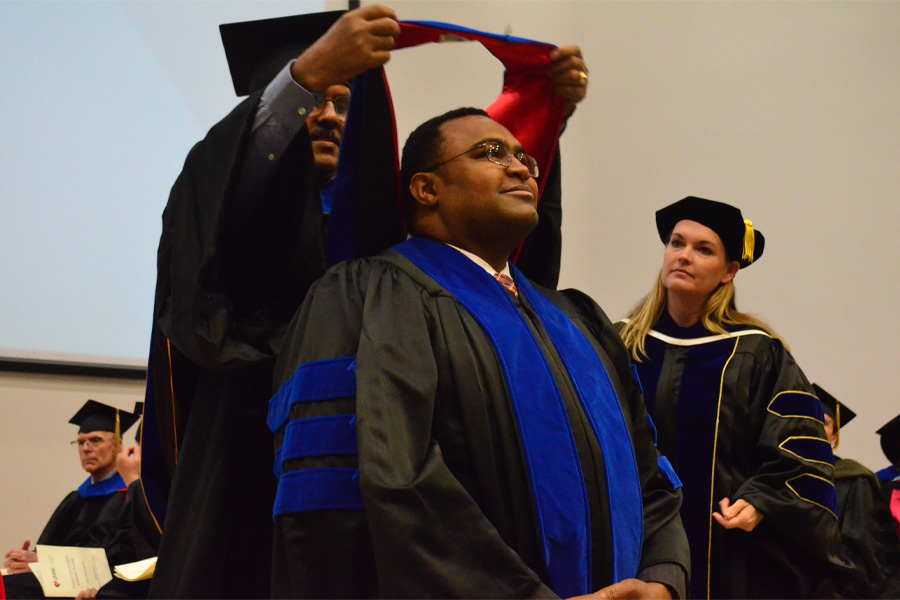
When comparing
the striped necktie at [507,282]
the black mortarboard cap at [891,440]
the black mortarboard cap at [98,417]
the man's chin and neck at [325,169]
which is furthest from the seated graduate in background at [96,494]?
the black mortarboard cap at [891,440]

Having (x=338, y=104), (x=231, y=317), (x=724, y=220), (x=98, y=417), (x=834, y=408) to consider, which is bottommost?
(x=834, y=408)

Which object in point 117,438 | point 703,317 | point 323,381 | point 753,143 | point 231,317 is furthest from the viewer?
point 753,143

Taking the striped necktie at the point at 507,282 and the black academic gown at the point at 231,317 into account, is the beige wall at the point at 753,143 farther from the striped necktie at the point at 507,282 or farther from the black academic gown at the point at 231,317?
the striped necktie at the point at 507,282

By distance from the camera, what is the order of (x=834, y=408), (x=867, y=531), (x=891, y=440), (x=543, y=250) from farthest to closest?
(x=891, y=440)
(x=834, y=408)
(x=867, y=531)
(x=543, y=250)

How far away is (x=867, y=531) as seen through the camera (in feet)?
14.8

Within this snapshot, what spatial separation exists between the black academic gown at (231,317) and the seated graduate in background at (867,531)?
3.28 m

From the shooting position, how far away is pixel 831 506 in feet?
10.9

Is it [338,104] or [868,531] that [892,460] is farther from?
[338,104]

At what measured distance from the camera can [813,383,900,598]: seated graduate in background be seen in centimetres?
437

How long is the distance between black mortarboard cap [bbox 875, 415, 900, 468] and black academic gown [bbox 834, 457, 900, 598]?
0.52m

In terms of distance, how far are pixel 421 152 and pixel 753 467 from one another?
2068 mm

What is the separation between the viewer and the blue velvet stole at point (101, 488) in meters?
6.08

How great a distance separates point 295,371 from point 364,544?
1.18ft

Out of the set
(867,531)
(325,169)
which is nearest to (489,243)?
(325,169)
